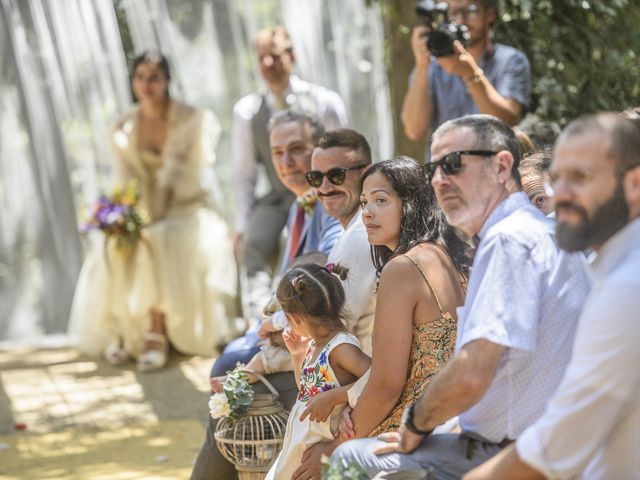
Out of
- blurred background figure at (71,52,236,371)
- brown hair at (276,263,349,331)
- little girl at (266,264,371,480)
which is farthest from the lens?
blurred background figure at (71,52,236,371)

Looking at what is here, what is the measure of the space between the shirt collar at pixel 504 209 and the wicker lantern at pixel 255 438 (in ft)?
4.54

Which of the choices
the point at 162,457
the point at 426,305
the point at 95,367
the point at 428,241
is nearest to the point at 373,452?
the point at 426,305

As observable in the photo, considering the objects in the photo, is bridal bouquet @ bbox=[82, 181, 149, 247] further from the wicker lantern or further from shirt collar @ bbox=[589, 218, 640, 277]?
shirt collar @ bbox=[589, 218, 640, 277]

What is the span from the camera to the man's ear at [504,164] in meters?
3.01

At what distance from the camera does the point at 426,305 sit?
334 cm

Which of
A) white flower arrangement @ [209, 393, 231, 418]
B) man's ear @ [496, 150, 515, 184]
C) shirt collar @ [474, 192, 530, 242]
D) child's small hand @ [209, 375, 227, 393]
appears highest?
man's ear @ [496, 150, 515, 184]

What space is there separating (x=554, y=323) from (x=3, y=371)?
18.8ft

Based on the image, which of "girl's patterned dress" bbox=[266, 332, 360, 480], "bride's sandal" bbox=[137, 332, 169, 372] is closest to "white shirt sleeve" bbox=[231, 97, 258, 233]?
"bride's sandal" bbox=[137, 332, 169, 372]

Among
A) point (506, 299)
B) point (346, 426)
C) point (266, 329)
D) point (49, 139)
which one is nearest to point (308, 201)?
point (266, 329)

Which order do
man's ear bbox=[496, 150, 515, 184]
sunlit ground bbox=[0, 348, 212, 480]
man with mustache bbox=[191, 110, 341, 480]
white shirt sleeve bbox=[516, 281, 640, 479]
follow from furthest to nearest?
sunlit ground bbox=[0, 348, 212, 480] < man with mustache bbox=[191, 110, 341, 480] < man's ear bbox=[496, 150, 515, 184] < white shirt sleeve bbox=[516, 281, 640, 479]

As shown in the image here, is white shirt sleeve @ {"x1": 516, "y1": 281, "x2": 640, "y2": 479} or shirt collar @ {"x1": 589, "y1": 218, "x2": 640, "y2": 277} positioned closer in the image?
white shirt sleeve @ {"x1": 516, "y1": 281, "x2": 640, "y2": 479}

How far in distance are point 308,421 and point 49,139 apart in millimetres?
5628

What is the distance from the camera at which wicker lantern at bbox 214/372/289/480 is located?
3992 millimetres

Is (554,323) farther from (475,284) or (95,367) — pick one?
(95,367)
